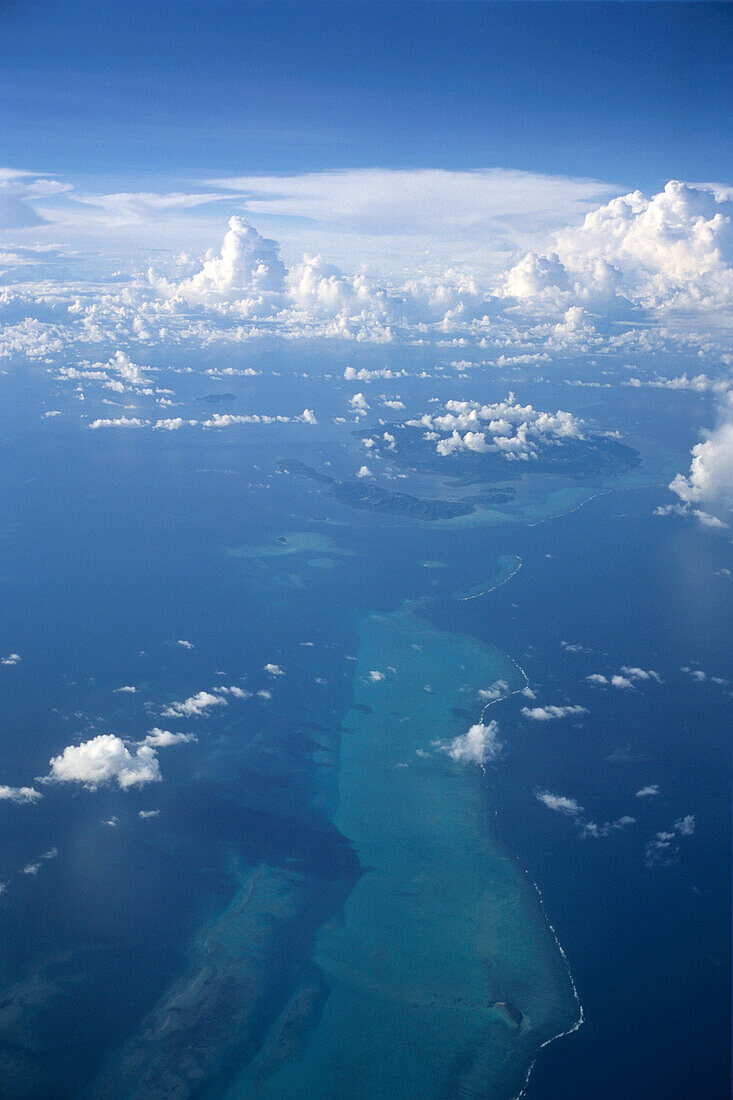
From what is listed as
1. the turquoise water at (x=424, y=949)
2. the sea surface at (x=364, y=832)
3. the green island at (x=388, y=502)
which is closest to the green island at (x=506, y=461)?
the green island at (x=388, y=502)

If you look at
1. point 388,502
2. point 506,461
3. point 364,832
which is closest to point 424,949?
point 364,832

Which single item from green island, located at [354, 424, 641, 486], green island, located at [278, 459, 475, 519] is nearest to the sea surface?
green island, located at [278, 459, 475, 519]

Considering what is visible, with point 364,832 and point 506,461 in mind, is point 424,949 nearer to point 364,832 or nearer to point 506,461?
point 364,832

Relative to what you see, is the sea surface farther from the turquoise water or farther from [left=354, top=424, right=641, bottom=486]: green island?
[left=354, top=424, right=641, bottom=486]: green island

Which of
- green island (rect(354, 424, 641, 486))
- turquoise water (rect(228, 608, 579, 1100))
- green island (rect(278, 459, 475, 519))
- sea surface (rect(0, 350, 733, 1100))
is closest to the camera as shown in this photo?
turquoise water (rect(228, 608, 579, 1100))

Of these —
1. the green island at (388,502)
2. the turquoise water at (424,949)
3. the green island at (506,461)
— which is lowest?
the turquoise water at (424,949)

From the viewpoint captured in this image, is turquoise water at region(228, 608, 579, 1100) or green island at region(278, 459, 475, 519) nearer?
turquoise water at region(228, 608, 579, 1100)

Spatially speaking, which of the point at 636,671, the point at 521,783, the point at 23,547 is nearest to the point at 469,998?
the point at 521,783

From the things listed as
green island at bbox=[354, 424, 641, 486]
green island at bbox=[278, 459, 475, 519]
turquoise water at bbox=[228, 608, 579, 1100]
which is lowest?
turquoise water at bbox=[228, 608, 579, 1100]

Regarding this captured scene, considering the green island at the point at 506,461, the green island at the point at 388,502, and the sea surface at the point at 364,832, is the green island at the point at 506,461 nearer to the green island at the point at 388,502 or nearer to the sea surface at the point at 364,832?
the green island at the point at 388,502

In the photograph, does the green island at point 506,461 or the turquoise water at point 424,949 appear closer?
the turquoise water at point 424,949
